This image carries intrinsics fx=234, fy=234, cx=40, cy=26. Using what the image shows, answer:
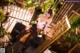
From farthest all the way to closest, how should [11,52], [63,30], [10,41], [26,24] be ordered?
[26,24], [10,41], [11,52], [63,30]

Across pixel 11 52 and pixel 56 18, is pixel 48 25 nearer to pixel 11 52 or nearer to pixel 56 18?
pixel 56 18

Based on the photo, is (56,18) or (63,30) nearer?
(63,30)

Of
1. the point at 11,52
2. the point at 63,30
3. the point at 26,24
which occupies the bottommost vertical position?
the point at 11,52

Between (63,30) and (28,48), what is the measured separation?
2465mm

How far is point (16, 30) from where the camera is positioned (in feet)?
35.1

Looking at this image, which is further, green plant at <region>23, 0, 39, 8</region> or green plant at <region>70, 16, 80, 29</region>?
green plant at <region>23, 0, 39, 8</region>

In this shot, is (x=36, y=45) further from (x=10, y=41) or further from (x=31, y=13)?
(x=31, y=13)

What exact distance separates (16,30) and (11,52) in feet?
4.29

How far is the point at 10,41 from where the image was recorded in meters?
10.4

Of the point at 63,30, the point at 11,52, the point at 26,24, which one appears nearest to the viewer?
the point at 63,30

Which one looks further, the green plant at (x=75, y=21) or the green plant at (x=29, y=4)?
the green plant at (x=29, y=4)

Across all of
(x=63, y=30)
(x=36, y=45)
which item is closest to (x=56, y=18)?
(x=36, y=45)

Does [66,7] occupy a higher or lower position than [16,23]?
higher

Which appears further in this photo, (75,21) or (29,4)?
(29,4)
